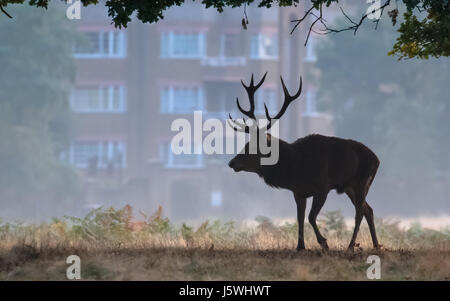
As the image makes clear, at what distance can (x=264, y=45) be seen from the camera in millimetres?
82750

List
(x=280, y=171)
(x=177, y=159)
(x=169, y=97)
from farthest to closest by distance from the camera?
(x=169, y=97), (x=177, y=159), (x=280, y=171)

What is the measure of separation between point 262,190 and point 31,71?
75.1 feet

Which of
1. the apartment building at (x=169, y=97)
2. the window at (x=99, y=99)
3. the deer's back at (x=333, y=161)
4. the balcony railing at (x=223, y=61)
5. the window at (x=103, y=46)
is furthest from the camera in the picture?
the window at (x=103, y=46)

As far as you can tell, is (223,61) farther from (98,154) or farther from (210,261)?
(210,261)

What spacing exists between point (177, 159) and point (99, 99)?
32.4 feet

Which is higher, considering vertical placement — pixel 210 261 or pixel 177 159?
pixel 210 261

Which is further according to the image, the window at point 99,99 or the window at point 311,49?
the window at point 311,49

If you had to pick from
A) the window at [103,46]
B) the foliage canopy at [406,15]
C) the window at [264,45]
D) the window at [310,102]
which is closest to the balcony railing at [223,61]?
the window at [264,45]

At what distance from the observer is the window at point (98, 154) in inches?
3049

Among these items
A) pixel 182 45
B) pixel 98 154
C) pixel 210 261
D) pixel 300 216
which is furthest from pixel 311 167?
pixel 182 45

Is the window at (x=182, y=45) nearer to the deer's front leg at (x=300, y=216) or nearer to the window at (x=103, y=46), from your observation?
the window at (x=103, y=46)

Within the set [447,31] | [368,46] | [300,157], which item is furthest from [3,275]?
[368,46]

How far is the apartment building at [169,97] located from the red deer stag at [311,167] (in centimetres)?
5858

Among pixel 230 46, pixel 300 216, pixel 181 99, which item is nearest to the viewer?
pixel 300 216
